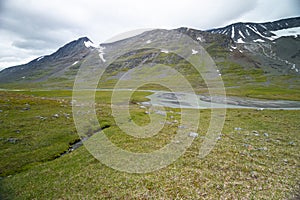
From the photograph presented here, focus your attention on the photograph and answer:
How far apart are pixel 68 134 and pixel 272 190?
2731 cm

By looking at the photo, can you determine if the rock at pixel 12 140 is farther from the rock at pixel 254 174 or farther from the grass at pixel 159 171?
the rock at pixel 254 174

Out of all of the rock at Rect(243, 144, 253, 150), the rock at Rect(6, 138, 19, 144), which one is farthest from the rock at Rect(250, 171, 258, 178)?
the rock at Rect(6, 138, 19, 144)

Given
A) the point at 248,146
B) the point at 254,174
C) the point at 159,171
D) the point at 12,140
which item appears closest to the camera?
the point at 254,174

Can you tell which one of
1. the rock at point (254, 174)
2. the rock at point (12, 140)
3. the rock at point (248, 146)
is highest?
the rock at point (12, 140)

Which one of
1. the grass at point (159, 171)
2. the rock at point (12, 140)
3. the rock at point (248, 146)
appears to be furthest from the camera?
the rock at point (12, 140)

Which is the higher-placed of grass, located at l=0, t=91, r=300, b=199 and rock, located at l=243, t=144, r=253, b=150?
grass, located at l=0, t=91, r=300, b=199

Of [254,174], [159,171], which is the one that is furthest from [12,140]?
[254,174]

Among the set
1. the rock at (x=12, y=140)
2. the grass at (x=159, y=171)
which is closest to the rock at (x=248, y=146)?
the grass at (x=159, y=171)

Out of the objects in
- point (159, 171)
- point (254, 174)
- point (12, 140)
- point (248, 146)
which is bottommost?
point (248, 146)

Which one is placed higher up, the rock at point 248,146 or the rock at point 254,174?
the rock at point 254,174

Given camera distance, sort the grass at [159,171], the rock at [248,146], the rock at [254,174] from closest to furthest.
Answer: the grass at [159,171]
the rock at [254,174]
the rock at [248,146]

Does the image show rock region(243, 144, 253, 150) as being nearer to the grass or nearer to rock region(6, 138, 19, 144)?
the grass

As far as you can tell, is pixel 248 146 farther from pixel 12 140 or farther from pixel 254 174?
pixel 12 140

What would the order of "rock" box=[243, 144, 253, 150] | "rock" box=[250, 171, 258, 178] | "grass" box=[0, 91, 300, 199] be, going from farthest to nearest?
1. "rock" box=[243, 144, 253, 150]
2. "rock" box=[250, 171, 258, 178]
3. "grass" box=[0, 91, 300, 199]
